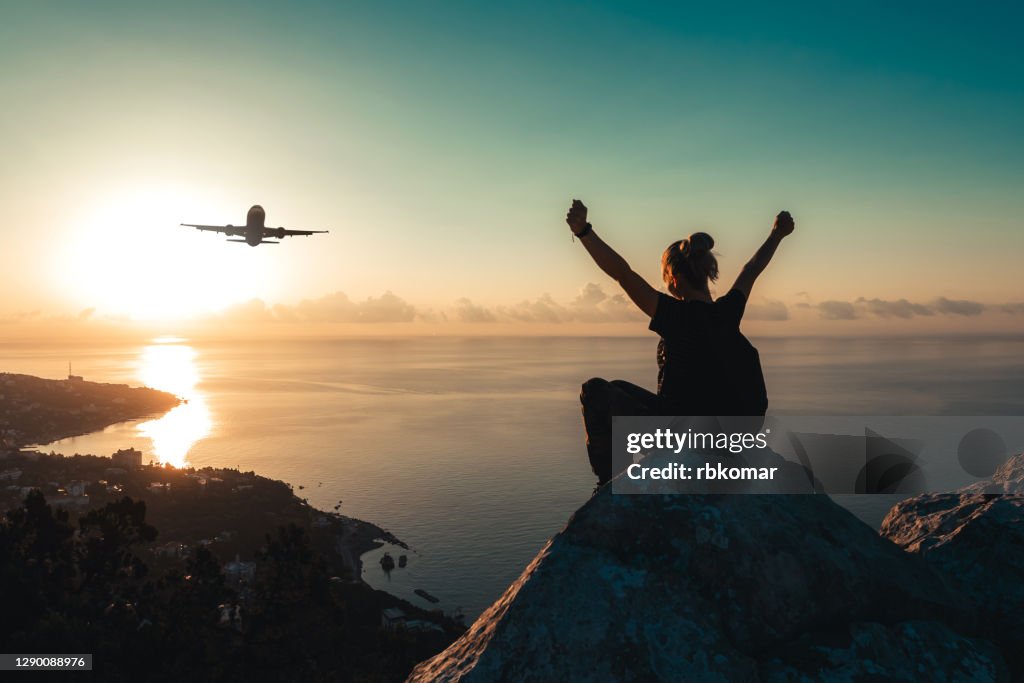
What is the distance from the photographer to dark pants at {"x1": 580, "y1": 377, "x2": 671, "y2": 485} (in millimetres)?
5559

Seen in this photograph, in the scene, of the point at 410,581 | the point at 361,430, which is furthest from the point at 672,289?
the point at 361,430

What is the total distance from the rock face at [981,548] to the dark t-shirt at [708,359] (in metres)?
2.83

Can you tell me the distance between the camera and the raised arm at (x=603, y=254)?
451 centimetres

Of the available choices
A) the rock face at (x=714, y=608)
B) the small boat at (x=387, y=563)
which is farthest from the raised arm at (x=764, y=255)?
the small boat at (x=387, y=563)

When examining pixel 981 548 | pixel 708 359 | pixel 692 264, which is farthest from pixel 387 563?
pixel 692 264

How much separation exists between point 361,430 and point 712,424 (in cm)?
16942

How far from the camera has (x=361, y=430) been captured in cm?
16725

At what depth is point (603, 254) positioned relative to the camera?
452 centimetres

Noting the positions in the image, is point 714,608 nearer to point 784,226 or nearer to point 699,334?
point 699,334

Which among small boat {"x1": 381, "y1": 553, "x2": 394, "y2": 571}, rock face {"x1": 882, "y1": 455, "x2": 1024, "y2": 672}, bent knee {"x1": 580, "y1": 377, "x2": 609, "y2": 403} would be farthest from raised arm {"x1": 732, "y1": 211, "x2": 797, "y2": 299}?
small boat {"x1": 381, "y1": 553, "x2": 394, "y2": 571}

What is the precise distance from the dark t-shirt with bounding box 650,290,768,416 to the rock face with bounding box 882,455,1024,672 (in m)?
2.83

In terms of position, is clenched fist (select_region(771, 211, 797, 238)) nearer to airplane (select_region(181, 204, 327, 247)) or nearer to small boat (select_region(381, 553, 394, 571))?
airplane (select_region(181, 204, 327, 247))

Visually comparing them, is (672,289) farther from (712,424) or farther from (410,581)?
(410,581)

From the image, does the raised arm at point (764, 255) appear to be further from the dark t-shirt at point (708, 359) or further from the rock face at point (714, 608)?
the rock face at point (714, 608)
